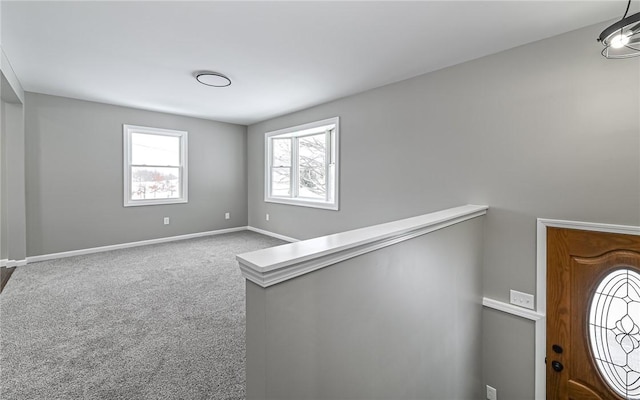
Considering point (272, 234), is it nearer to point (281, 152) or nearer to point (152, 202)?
point (281, 152)

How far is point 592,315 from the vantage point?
2.21 metres

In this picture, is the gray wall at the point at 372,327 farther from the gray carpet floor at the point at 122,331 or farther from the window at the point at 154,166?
the window at the point at 154,166

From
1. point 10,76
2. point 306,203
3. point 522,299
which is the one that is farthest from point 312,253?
point 10,76

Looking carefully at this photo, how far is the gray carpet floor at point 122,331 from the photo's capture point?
1.76 meters

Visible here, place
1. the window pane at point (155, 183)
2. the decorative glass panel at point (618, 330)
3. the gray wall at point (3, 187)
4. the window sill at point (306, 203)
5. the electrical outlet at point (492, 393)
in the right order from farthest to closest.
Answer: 1. the window pane at point (155, 183)
2. the window sill at point (306, 203)
3. the gray wall at point (3, 187)
4. the electrical outlet at point (492, 393)
5. the decorative glass panel at point (618, 330)

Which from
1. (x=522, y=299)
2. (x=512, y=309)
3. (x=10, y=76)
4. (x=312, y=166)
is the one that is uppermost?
(x=10, y=76)

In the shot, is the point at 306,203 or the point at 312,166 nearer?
the point at 306,203

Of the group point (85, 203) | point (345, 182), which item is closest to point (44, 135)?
point (85, 203)

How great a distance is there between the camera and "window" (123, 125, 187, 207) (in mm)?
4973

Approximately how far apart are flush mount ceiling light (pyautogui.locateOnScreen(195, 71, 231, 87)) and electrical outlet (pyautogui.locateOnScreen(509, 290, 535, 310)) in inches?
154

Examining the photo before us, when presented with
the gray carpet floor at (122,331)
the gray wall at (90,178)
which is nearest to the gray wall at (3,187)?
the gray wall at (90,178)

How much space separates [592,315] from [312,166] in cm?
400

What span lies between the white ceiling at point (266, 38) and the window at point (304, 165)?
1082 mm

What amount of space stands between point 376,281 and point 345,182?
2.93 metres
